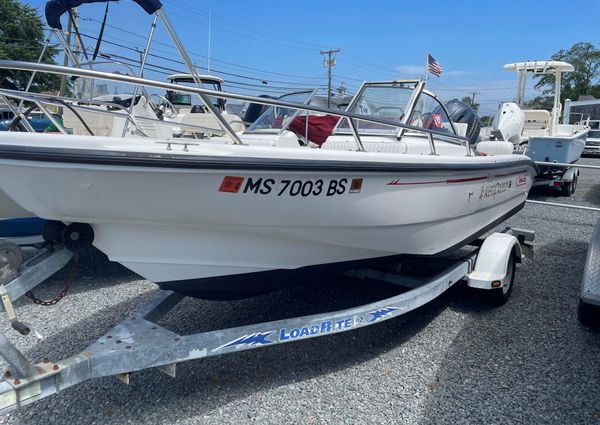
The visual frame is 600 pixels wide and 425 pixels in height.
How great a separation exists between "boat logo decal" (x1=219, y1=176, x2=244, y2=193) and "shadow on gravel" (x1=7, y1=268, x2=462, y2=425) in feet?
3.94

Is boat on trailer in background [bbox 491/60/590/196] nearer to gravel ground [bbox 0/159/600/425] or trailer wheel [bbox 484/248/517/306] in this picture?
trailer wheel [bbox 484/248/517/306]

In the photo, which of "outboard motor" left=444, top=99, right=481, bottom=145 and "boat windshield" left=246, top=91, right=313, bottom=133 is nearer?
"boat windshield" left=246, top=91, right=313, bottom=133

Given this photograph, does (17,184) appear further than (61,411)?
No

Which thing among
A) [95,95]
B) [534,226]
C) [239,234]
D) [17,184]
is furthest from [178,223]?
[534,226]

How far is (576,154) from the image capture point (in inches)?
440

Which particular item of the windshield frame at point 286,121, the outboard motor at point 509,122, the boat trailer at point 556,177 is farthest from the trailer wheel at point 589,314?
the outboard motor at point 509,122

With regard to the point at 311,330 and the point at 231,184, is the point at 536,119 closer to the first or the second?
the point at 311,330

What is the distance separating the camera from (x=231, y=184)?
7.99 ft

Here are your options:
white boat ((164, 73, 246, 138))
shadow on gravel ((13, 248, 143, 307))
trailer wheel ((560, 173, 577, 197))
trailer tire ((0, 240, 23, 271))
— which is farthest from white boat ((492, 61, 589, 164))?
trailer tire ((0, 240, 23, 271))

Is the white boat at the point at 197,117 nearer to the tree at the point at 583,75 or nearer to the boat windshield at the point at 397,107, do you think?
the boat windshield at the point at 397,107

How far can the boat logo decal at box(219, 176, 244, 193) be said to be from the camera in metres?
2.42

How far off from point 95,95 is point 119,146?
241cm

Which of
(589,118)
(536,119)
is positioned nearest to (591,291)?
(536,119)

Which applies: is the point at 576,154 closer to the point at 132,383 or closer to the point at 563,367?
the point at 563,367
